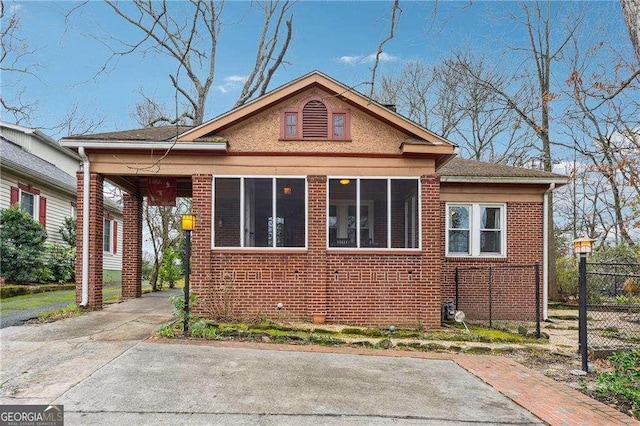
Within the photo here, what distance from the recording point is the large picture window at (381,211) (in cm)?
977

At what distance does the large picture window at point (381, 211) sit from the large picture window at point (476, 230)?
2340 millimetres

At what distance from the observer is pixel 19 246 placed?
47.2 feet

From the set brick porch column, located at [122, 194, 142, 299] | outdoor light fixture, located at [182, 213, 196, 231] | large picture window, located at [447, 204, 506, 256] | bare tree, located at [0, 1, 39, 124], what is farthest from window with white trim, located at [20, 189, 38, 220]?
large picture window, located at [447, 204, 506, 256]

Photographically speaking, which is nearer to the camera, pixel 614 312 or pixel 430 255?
pixel 430 255

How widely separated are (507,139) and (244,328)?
2135cm

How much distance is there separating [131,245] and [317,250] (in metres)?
5.80

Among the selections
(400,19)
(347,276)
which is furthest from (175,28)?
(400,19)

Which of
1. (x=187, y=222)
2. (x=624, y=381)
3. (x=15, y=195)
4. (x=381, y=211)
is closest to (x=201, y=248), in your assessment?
(x=187, y=222)

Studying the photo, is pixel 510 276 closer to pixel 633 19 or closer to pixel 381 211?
pixel 381 211

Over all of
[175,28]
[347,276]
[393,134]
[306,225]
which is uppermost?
[175,28]

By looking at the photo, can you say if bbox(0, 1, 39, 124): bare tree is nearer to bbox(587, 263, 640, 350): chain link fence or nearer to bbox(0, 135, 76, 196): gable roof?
bbox(0, 135, 76, 196): gable roof

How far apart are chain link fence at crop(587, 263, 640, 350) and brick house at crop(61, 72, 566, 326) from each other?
3.15m

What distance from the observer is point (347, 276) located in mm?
9602

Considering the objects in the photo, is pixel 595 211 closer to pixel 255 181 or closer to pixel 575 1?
pixel 575 1
